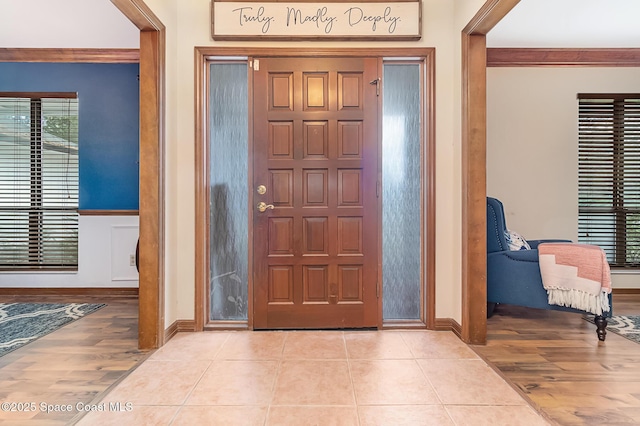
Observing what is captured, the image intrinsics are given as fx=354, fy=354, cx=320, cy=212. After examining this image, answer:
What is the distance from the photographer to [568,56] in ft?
12.1

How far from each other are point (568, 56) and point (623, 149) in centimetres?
118

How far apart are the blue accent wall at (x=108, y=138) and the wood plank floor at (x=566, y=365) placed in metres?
3.54

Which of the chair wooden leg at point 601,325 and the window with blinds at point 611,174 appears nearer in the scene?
the chair wooden leg at point 601,325

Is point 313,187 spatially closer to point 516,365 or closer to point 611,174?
point 516,365

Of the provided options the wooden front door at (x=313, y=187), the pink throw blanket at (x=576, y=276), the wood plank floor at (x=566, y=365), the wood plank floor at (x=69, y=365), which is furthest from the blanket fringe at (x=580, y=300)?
the wood plank floor at (x=69, y=365)

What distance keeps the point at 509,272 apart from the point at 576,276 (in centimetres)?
43

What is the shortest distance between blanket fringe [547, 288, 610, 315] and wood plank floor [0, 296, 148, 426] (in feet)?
9.57

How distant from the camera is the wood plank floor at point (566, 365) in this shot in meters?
1.65

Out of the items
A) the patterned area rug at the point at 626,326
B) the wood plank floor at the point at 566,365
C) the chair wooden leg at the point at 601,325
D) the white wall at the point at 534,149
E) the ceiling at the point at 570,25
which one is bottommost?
the patterned area rug at the point at 626,326

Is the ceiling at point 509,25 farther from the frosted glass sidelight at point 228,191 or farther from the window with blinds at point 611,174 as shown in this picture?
the frosted glass sidelight at point 228,191

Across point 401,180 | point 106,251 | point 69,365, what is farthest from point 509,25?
point 106,251

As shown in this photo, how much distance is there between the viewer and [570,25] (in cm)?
319

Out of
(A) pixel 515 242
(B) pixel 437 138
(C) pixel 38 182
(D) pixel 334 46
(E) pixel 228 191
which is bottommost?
Answer: (A) pixel 515 242

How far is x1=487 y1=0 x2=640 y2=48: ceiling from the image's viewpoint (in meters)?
2.88
